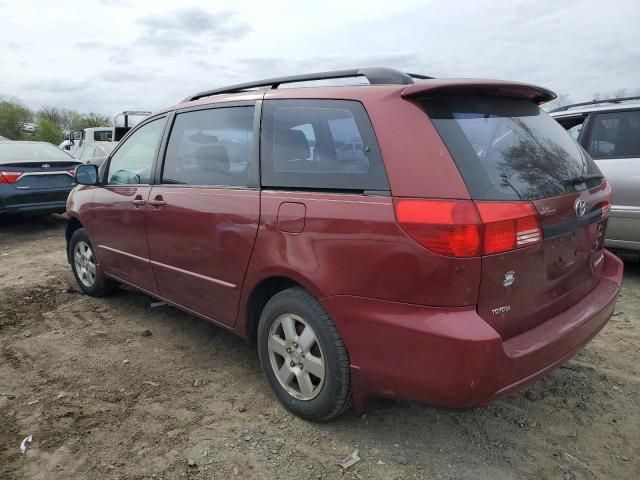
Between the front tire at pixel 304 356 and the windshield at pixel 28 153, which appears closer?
the front tire at pixel 304 356

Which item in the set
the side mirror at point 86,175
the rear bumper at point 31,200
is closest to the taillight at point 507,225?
the side mirror at point 86,175

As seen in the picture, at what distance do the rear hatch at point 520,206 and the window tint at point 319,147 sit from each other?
33cm

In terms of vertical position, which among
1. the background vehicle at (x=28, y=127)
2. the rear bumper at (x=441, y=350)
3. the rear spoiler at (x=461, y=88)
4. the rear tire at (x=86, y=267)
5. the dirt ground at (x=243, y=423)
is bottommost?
the dirt ground at (x=243, y=423)

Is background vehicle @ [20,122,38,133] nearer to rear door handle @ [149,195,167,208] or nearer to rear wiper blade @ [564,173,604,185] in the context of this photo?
rear door handle @ [149,195,167,208]

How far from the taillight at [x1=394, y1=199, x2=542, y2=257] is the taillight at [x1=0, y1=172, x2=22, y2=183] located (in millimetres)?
7472

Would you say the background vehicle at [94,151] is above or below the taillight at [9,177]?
above

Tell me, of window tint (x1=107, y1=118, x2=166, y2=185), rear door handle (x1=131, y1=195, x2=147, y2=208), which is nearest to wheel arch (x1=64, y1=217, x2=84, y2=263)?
window tint (x1=107, y1=118, x2=166, y2=185)

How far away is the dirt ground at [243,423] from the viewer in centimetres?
238

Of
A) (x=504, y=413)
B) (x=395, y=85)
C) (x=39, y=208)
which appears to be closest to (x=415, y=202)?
(x=395, y=85)

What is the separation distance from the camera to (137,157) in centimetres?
399

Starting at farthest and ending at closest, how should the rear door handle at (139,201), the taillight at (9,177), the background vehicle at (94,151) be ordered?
the background vehicle at (94,151)
the taillight at (9,177)
the rear door handle at (139,201)

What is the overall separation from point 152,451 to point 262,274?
1.01 meters

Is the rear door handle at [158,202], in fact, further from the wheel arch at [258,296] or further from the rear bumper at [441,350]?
the rear bumper at [441,350]

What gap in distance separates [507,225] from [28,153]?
8347mm
